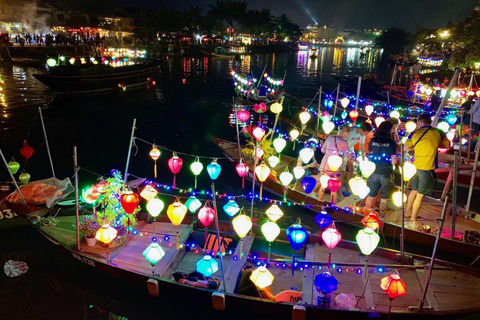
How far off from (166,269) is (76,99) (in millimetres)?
28012

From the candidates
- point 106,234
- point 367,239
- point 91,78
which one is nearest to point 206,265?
point 106,234

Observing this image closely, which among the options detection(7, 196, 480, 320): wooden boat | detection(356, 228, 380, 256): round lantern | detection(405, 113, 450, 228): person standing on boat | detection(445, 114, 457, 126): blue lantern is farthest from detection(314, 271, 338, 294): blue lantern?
detection(445, 114, 457, 126): blue lantern

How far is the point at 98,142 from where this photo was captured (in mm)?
20438

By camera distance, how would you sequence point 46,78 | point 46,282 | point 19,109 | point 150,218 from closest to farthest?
point 46,282 < point 150,218 < point 19,109 < point 46,78

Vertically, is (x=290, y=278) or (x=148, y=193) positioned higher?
(x=148, y=193)

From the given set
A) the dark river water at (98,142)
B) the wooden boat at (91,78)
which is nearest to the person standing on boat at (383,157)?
the dark river water at (98,142)

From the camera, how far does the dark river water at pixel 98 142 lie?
8070mm

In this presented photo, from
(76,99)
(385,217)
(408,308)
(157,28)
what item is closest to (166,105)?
(76,99)

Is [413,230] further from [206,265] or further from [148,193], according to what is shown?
[148,193]

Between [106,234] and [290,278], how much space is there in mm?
4016

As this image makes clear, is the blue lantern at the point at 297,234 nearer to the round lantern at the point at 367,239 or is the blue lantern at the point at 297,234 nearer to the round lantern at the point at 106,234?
the round lantern at the point at 367,239

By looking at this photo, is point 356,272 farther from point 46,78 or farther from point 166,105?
point 46,78

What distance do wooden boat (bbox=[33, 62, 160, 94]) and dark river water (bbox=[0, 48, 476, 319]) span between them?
993 millimetres

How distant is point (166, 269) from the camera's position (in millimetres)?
7570
